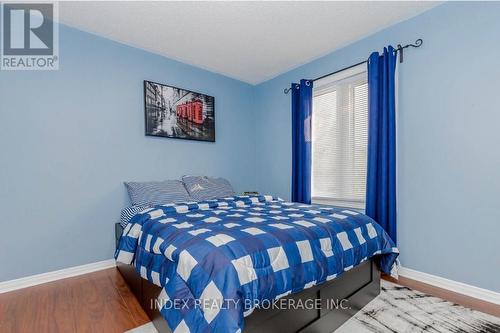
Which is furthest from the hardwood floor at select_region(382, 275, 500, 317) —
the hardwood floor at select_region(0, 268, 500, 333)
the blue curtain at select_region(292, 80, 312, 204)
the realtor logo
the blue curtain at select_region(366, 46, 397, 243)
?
the realtor logo

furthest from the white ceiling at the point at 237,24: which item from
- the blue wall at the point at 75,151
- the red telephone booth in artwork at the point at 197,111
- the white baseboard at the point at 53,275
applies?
A: the white baseboard at the point at 53,275

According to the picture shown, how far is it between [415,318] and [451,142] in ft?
4.90

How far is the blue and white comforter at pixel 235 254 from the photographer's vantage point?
3.76 ft

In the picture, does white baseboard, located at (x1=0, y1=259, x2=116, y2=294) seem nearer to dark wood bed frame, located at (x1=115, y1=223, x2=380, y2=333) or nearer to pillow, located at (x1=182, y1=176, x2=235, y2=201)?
dark wood bed frame, located at (x1=115, y1=223, x2=380, y2=333)

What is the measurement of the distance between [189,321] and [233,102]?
3.36 m

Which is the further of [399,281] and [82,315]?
[399,281]

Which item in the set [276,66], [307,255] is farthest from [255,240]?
[276,66]

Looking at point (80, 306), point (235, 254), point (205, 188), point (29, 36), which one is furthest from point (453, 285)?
point (29, 36)

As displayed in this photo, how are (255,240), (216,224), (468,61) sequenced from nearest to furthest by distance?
1. (255,240)
2. (216,224)
3. (468,61)

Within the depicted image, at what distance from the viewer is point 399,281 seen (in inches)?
91.5

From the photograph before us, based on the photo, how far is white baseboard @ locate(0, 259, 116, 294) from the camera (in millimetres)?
2205

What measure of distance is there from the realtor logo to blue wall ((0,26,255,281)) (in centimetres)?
8

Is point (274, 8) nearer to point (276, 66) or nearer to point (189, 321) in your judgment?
point (276, 66)

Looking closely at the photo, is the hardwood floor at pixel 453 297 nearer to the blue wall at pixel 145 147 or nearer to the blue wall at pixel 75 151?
the blue wall at pixel 145 147
